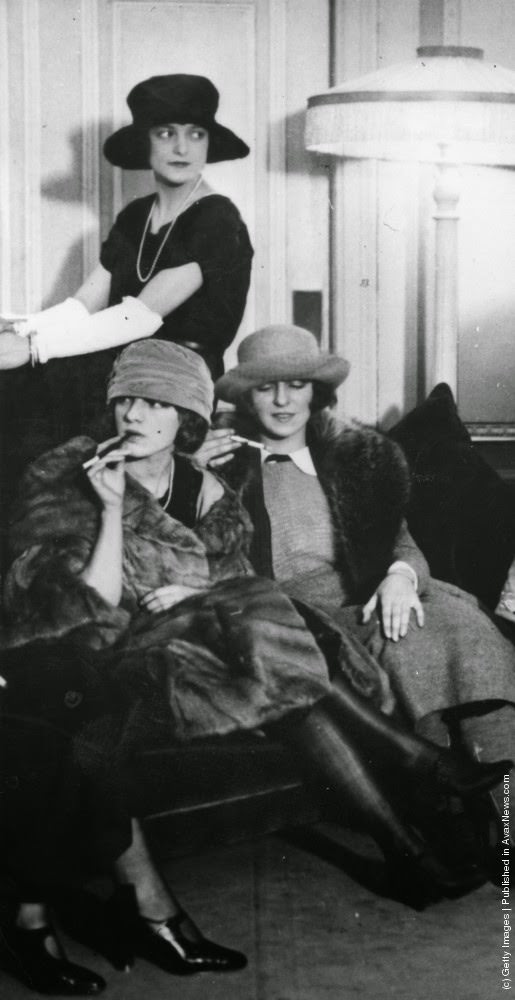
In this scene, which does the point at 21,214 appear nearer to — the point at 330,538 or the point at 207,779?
the point at 330,538

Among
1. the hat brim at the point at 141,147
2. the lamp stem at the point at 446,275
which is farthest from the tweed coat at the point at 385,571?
the hat brim at the point at 141,147

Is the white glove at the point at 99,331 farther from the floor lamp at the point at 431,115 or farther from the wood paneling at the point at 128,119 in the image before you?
the floor lamp at the point at 431,115

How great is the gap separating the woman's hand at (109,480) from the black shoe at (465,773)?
0.89 m

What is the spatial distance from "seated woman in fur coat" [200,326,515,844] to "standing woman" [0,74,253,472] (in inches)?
6.0

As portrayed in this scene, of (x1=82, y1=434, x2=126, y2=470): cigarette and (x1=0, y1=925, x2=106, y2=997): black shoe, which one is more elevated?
(x1=82, y1=434, x2=126, y2=470): cigarette

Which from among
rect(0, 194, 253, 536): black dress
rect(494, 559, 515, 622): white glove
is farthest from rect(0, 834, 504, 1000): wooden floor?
rect(0, 194, 253, 536): black dress

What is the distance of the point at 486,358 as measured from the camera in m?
2.90

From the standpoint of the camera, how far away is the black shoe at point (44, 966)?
2426mm

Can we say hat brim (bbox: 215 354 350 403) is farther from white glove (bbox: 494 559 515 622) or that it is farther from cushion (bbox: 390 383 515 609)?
white glove (bbox: 494 559 515 622)

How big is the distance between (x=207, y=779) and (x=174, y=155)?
134cm

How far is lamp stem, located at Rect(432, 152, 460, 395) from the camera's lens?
2805 mm

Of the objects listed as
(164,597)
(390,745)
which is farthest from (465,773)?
(164,597)

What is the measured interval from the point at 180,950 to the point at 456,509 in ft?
3.69

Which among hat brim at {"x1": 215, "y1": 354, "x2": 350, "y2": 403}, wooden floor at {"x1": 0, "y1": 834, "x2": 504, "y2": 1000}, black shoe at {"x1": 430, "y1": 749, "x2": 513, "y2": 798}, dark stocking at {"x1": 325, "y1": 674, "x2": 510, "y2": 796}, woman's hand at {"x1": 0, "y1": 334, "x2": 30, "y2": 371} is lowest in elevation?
wooden floor at {"x1": 0, "y1": 834, "x2": 504, "y2": 1000}
